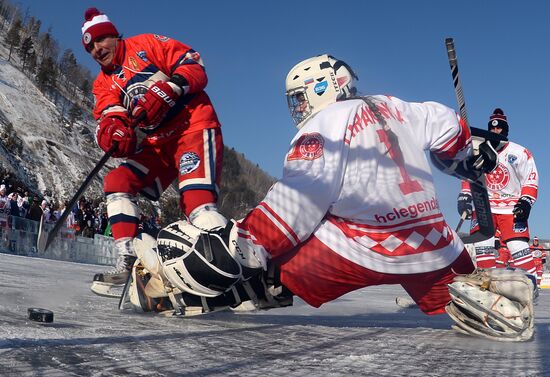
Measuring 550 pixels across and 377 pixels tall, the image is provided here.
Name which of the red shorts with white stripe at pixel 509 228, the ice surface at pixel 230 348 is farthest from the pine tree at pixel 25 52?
the ice surface at pixel 230 348

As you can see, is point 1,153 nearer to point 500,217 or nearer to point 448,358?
point 500,217

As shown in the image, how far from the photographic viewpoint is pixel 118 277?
3066 mm

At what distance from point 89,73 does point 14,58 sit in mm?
14909

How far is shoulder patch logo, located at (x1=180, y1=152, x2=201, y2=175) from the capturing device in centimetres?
306

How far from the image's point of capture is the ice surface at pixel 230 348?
1.23 m

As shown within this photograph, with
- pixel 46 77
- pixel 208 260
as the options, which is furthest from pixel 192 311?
pixel 46 77

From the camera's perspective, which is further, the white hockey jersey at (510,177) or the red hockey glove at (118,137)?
the white hockey jersey at (510,177)

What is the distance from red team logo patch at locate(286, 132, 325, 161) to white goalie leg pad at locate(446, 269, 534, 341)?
743 millimetres

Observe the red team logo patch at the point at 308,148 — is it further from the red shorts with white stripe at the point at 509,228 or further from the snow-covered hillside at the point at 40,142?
the snow-covered hillside at the point at 40,142

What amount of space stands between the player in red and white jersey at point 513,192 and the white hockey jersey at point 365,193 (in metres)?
4.20

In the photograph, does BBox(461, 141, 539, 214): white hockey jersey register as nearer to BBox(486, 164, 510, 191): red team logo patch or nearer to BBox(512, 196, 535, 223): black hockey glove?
BBox(486, 164, 510, 191): red team logo patch

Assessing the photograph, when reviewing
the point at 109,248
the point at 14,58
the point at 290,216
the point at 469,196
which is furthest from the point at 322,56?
the point at 14,58

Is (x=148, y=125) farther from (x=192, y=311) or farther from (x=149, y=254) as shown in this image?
(x=192, y=311)

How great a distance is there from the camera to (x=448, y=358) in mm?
1593
